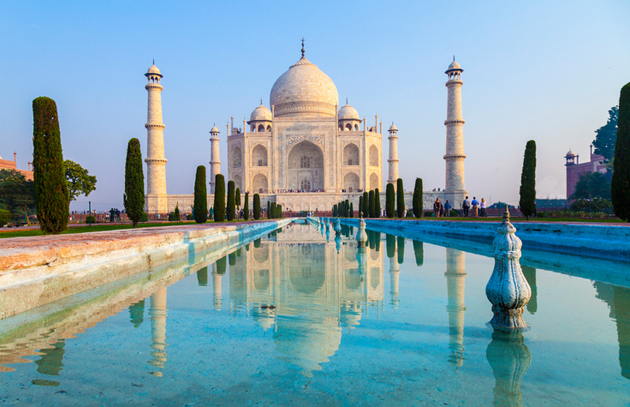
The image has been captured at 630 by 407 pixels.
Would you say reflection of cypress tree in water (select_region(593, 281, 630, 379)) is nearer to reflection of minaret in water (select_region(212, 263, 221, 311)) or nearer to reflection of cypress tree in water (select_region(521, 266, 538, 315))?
reflection of cypress tree in water (select_region(521, 266, 538, 315))

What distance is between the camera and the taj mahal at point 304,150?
26.2 meters

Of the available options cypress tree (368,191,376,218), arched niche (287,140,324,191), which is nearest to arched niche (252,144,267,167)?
arched niche (287,140,324,191)

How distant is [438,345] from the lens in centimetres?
145

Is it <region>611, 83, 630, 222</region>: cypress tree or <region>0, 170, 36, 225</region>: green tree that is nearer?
<region>611, 83, 630, 222</region>: cypress tree

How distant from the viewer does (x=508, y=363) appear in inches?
49.8

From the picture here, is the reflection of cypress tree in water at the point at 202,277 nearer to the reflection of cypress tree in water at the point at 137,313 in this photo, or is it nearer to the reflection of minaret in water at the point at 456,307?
the reflection of cypress tree in water at the point at 137,313

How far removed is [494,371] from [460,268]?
245 cm

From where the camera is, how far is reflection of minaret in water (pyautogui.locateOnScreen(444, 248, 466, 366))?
4.56ft

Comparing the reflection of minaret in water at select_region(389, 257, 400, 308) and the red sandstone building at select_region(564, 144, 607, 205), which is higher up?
the red sandstone building at select_region(564, 144, 607, 205)

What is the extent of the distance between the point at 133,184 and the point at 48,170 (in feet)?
11.9

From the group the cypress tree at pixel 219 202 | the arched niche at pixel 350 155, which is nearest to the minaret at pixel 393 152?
the arched niche at pixel 350 155

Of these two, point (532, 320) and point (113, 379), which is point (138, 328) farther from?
point (532, 320)

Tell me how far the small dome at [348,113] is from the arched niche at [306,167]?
4.15 meters

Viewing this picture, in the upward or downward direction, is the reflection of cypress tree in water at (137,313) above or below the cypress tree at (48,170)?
below
